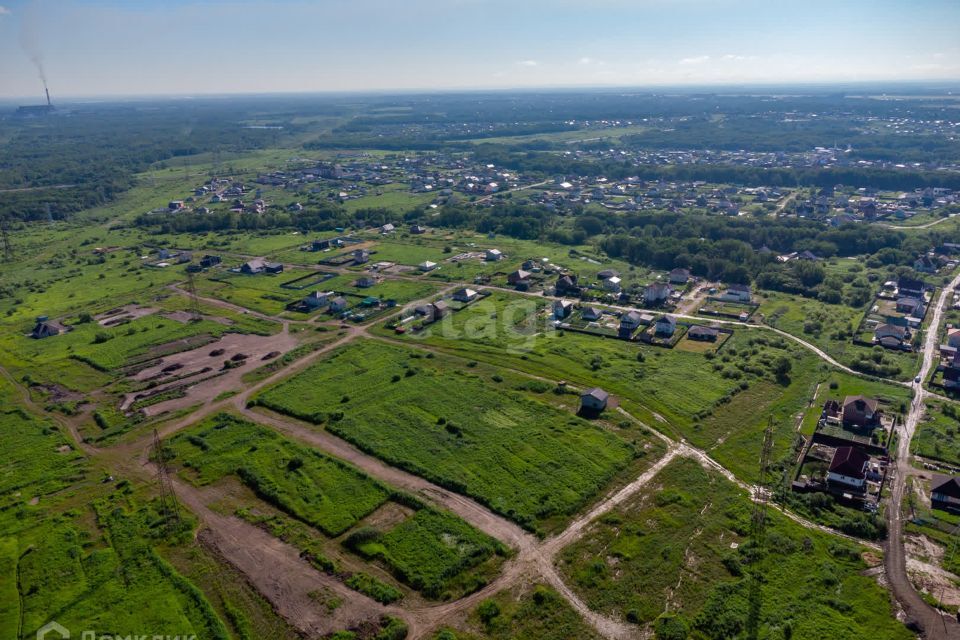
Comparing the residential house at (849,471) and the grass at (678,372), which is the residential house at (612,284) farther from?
the residential house at (849,471)

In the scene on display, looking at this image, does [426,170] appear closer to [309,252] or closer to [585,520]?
[309,252]

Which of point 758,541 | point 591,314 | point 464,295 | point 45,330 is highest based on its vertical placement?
point 464,295

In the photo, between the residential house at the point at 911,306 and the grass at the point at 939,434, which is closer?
the grass at the point at 939,434

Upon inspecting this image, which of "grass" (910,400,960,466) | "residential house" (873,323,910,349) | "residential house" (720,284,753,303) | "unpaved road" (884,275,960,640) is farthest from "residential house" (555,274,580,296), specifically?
"grass" (910,400,960,466)

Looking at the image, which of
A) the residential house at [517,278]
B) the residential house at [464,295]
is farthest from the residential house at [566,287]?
the residential house at [464,295]

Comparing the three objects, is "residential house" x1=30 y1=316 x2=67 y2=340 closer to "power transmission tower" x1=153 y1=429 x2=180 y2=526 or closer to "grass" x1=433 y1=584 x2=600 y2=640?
"power transmission tower" x1=153 y1=429 x2=180 y2=526

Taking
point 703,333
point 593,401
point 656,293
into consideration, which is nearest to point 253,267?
point 656,293

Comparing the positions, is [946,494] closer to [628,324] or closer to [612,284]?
[628,324]
